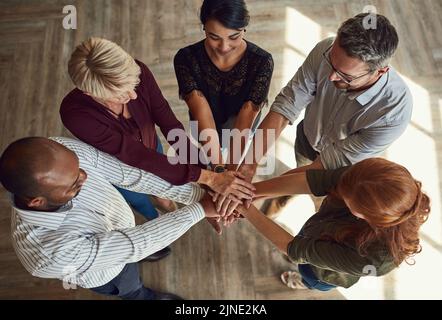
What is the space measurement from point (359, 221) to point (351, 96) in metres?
0.49

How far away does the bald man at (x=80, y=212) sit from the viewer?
1286 millimetres

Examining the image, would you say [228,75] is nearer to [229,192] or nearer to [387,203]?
[229,192]

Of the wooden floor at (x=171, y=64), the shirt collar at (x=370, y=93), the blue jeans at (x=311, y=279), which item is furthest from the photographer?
the wooden floor at (x=171, y=64)

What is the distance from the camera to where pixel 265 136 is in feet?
6.66

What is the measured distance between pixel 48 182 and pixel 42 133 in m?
1.88

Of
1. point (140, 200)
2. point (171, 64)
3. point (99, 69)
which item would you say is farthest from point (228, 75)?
point (171, 64)

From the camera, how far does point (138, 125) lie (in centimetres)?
179

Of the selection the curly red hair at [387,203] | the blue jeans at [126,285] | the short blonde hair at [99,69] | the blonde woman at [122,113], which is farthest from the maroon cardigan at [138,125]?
the curly red hair at [387,203]

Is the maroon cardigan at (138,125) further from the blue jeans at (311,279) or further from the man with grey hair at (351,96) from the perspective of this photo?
the blue jeans at (311,279)

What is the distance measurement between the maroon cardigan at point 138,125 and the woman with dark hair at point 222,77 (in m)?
0.16

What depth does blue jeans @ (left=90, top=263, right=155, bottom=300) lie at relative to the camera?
6.14 ft

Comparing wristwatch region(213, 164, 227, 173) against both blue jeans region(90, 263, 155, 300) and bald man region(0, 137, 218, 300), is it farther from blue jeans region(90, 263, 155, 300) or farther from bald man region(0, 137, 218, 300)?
blue jeans region(90, 263, 155, 300)

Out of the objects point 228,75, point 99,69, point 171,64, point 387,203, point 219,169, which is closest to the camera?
point 387,203
